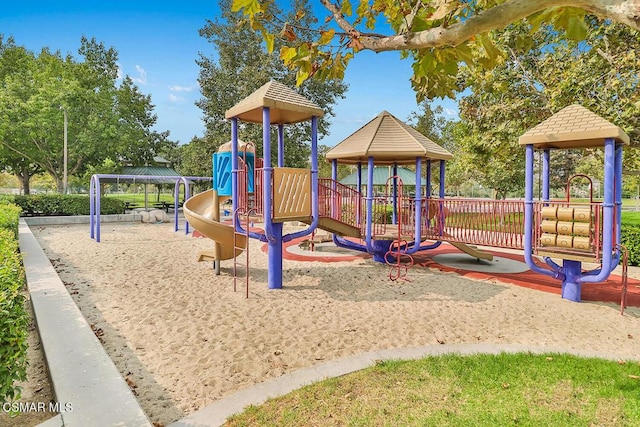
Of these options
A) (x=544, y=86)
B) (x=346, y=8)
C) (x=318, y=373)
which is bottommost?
(x=318, y=373)

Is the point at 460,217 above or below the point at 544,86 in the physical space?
below

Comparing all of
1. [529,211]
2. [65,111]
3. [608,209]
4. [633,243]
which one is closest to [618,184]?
[608,209]

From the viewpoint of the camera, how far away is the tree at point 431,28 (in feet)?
8.59

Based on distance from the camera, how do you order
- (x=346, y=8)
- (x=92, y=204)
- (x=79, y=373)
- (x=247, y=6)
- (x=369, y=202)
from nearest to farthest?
(x=247, y=6) → (x=79, y=373) → (x=346, y=8) → (x=369, y=202) → (x=92, y=204)

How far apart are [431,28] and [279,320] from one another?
193 inches

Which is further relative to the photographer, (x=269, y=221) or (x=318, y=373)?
(x=269, y=221)

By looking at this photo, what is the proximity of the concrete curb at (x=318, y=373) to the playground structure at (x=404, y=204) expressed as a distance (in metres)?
3.20

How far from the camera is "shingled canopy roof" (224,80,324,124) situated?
7.88 metres

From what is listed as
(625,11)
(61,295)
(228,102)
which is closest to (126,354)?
(61,295)

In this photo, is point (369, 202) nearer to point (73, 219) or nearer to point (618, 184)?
point (618, 184)

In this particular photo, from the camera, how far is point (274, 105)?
7.86 m

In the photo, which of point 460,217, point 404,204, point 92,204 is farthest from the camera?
point 92,204

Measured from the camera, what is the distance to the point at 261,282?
9094mm

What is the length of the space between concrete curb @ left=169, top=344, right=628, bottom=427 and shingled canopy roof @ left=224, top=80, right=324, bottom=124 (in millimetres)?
5400
